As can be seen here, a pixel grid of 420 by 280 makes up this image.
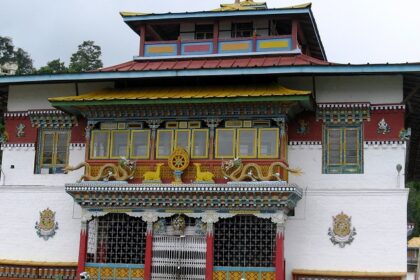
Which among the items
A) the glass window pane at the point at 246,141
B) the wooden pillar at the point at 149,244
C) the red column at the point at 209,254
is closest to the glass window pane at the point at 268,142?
Answer: the glass window pane at the point at 246,141

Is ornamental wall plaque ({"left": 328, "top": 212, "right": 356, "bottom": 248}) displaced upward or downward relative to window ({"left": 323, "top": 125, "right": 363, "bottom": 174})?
downward

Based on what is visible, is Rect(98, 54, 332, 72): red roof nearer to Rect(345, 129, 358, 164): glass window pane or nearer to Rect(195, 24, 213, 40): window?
Rect(195, 24, 213, 40): window

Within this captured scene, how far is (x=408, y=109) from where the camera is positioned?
24.4 metres

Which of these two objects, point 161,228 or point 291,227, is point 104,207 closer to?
point 161,228

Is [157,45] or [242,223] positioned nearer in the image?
[242,223]

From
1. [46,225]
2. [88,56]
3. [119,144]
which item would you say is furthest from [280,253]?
[88,56]

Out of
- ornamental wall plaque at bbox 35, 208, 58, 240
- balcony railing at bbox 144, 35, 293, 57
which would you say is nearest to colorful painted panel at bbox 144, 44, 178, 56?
balcony railing at bbox 144, 35, 293, 57

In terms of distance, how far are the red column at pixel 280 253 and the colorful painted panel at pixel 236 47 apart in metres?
6.39

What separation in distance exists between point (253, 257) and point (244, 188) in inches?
93.1

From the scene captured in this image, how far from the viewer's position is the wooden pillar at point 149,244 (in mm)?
21453

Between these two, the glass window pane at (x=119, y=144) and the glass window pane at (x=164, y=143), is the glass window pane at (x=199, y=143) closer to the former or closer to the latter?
the glass window pane at (x=164, y=143)

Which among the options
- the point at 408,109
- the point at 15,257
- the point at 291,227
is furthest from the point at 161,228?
the point at 408,109

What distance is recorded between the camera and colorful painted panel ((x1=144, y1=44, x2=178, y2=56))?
2472 cm

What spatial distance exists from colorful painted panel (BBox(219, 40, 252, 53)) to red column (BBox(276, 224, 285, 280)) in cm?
639
